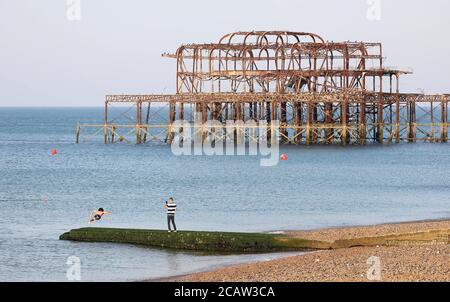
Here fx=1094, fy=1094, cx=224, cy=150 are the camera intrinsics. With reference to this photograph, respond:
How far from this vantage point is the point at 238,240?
3753 cm

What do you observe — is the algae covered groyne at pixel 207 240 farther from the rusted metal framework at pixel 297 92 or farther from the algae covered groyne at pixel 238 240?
the rusted metal framework at pixel 297 92

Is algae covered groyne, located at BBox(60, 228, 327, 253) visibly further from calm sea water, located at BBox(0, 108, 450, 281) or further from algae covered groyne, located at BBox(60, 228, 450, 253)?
calm sea water, located at BBox(0, 108, 450, 281)

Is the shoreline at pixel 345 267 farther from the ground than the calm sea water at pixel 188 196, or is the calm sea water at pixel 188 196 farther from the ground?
the shoreline at pixel 345 267

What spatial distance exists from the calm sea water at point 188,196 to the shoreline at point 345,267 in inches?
84.3

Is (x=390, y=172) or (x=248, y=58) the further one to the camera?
(x=248, y=58)

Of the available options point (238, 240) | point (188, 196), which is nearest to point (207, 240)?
point (238, 240)

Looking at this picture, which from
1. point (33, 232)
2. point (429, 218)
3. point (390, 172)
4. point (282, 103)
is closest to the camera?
point (33, 232)

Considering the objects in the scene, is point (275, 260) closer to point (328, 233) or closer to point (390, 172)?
point (328, 233)

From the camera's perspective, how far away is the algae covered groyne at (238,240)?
3594 centimetres

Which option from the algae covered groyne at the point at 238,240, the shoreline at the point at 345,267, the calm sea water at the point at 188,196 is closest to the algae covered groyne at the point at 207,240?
the algae covered groyne at the point at 238,240

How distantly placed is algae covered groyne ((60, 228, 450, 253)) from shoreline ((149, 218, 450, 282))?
279 mm

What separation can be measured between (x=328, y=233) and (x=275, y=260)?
6.84 m

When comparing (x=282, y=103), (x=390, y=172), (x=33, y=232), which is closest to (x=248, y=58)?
(x=282, y=103)

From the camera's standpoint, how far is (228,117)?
10662cm
